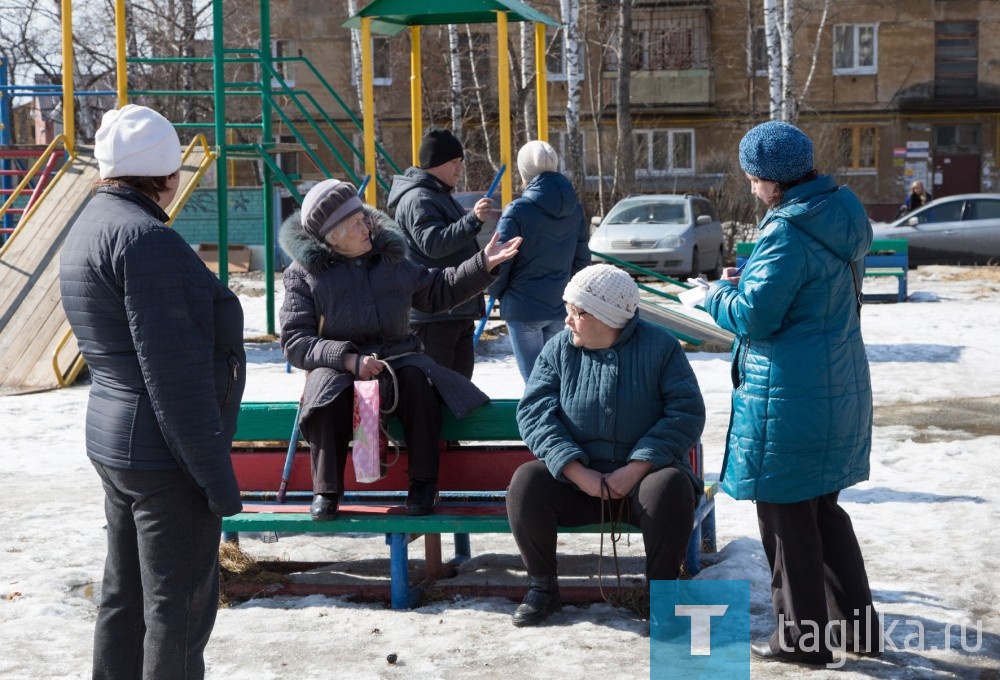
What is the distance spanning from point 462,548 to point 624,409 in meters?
1.32

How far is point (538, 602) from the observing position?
4.41 meters

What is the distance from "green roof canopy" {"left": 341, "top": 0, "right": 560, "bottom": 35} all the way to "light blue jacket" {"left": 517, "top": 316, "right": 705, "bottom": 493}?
5.46m

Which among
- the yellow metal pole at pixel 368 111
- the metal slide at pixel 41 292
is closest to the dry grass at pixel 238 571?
the yellow metal pole at pixel 368 111

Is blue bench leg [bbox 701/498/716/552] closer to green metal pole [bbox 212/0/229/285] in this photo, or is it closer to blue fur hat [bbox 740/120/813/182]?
blue fur hat [bbox 740/120/813/182]

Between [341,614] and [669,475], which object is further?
[341,614]

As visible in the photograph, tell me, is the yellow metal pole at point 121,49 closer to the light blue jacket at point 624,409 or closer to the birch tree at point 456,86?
the light blue jacket at point 624,409

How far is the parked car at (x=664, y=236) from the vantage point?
1922cm

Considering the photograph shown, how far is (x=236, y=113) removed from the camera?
34.3m

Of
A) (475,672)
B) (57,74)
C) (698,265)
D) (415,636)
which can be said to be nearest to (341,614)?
(415,636)

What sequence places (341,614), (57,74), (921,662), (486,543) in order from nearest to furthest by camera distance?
(921,662) → (341,614) → (486,543) → (57,74)

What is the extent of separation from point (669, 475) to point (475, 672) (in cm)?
94

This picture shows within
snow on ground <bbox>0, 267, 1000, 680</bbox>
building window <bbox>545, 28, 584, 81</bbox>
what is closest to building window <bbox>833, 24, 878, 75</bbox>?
building window <bbox>545, 28, 584, 81</bbox>

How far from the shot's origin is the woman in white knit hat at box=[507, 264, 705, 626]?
4.31 m

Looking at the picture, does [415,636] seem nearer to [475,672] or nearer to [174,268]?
[475,672]
